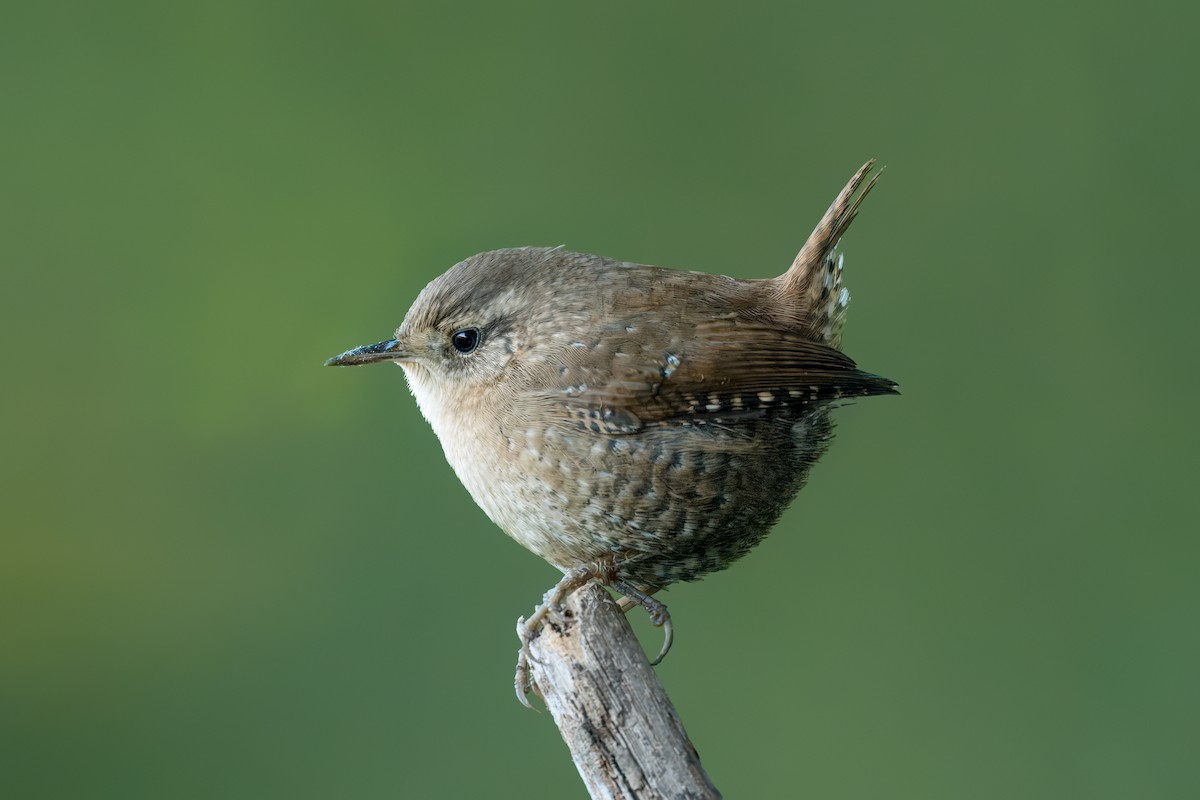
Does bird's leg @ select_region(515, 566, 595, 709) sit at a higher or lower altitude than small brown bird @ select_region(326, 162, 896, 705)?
lower

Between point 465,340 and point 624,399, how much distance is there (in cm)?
47

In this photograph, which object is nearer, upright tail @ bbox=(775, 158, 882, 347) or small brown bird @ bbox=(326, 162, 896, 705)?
small brown bird @ bbox=(326, 162, 896, 705)

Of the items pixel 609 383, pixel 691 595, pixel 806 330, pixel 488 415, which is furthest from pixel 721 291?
pixel 691 595

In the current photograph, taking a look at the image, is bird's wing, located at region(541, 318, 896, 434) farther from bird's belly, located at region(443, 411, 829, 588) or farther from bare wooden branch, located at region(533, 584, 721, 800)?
bare wooden branch, located at region(533, 584, 721, 800)

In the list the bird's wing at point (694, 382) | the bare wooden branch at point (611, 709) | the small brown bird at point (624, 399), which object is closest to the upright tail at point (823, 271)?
the small brown bird at point (624, 399)

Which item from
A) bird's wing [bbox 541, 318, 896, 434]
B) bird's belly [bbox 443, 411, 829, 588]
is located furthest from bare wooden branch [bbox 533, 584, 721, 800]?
bird's wing [bbox 541, 318, 896, 434]

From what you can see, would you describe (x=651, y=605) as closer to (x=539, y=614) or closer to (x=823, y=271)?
(x=539, y=614)

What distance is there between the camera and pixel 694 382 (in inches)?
95.2

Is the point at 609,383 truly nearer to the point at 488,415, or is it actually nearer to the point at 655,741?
the point at 488,415

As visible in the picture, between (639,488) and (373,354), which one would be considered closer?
(639,488)

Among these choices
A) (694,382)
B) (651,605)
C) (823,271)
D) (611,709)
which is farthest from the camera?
(823,271)

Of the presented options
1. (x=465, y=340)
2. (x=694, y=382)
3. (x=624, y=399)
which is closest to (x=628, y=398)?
(x=624, y=399)

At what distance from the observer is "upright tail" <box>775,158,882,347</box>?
8.93 ft

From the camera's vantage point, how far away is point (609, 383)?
241cm
